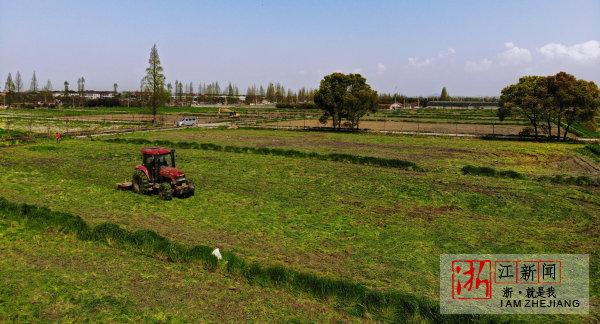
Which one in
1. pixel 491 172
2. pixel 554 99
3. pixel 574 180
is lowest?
pixel 574 180

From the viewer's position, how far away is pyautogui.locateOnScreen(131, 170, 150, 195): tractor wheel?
18.1 meters

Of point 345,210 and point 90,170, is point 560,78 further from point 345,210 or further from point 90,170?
point 90,170

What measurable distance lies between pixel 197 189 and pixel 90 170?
27.3 feet

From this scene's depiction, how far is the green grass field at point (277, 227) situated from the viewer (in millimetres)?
9109

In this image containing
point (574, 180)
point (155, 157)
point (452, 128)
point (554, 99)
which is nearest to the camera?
point (155, 157)

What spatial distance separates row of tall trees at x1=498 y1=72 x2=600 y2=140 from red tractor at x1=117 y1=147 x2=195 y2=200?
41.9 m

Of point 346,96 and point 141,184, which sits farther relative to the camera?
point 346,96

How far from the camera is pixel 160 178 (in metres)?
18.1

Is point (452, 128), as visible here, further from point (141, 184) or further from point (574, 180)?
point (141, 184)

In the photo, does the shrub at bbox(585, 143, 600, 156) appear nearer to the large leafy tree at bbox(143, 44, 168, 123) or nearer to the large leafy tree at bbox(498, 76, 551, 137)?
the large leafy tree at bbox(498, 76, 551, 137)

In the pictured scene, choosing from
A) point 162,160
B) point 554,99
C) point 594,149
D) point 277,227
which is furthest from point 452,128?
point 277,227

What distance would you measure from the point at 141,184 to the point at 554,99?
145 ft

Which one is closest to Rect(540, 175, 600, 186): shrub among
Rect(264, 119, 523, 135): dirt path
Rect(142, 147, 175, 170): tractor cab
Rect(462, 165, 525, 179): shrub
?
Rect(462, 165, 525, 179): shrub

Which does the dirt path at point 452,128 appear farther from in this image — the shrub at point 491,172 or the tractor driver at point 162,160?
the tractor driver at point 162,160
